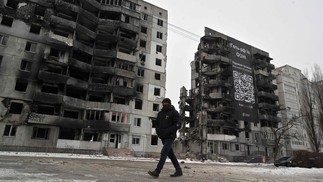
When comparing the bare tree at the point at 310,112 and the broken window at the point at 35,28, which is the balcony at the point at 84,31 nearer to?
the broken window at the point at 35,28

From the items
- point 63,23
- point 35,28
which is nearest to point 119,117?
point 63,23

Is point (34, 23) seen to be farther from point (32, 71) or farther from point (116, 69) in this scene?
point (116, 69)

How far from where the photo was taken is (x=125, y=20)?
41125 millimetres

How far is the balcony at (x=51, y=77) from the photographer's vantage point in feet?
96.0

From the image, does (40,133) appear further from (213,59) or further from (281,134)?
(213,59)

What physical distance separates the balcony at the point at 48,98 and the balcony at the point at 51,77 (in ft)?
6.80

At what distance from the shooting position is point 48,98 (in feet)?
95.3

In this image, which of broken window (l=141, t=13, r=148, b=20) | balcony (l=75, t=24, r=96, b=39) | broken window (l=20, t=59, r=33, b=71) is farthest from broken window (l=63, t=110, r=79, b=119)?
broken window (l=141, t=13, r=148, b=20)

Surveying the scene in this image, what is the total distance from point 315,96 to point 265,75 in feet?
95.0

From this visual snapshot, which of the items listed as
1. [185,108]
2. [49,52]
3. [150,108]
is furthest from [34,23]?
[185,108]

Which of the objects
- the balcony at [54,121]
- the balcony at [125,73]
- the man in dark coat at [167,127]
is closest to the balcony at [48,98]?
the balcony at [54,121]

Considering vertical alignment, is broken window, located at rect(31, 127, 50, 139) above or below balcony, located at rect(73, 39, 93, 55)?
below

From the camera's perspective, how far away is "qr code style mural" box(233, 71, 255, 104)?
49.9m

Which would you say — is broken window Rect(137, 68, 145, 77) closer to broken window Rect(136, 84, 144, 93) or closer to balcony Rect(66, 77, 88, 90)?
broken window Rect(136, 84, 144, 93)
